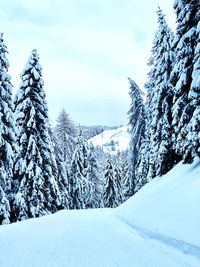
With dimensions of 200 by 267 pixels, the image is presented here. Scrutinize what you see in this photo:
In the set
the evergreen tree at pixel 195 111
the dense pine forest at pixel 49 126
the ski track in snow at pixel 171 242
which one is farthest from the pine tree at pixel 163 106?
the ski track in snow at pixel 171 242

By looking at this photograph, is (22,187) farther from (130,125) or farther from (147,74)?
(147,74)

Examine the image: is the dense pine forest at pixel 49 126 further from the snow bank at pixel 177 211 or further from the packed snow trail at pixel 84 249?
the packed snow trail at pixel 84 249

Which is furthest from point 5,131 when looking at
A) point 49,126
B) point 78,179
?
point 78,179

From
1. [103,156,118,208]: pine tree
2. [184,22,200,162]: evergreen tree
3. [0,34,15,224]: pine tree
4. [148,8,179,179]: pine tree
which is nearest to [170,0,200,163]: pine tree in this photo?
[184,22,200,162]: evergreen tree

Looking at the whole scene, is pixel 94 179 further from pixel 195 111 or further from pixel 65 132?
pixel 195 111

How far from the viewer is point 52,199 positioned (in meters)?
18.1

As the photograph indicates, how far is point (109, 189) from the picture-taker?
1503 inches

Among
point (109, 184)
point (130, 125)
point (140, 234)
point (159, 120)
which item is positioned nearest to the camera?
point (140, 234)

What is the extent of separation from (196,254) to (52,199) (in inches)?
569

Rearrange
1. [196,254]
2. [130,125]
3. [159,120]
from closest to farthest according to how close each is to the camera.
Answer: [196,254] → [159,120] → [130,125]

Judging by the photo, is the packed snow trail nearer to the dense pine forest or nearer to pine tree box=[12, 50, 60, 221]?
the dense pine forest

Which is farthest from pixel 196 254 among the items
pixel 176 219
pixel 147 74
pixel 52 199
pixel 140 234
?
pixel 147 74

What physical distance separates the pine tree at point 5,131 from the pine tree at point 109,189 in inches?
991

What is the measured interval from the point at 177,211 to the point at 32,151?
11977mm
